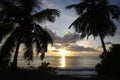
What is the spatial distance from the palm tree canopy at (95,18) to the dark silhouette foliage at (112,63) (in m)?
2.63

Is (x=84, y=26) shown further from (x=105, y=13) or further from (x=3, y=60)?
(x=3, y=60)

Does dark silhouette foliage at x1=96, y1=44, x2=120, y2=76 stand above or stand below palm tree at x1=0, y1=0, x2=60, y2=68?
below

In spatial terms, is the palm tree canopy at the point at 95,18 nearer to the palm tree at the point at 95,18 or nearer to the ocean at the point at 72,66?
the palm tree at the point at 95,18

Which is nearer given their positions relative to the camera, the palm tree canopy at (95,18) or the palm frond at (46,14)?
the palm frond at (46,14)

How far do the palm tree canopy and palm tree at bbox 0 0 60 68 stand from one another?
15.3 feet

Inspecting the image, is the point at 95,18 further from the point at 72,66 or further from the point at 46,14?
the point at 72,66

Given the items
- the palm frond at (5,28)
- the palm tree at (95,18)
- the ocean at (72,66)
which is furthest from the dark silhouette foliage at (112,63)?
the palm frond at (5,28)

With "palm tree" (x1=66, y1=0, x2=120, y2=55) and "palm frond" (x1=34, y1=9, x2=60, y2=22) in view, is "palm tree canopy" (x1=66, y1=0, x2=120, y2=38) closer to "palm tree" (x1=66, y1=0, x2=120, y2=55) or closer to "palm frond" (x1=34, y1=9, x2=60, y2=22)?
"palm tree" (x1=66, y1=0, x2=120, y2=55)

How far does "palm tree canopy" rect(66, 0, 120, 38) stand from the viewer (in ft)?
77.5

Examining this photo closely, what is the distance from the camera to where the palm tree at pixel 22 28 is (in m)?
18.9

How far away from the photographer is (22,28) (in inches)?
757

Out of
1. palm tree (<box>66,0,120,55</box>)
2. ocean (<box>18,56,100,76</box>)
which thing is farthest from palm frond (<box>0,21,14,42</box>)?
ocean (<box>18,56,100,76</box>)

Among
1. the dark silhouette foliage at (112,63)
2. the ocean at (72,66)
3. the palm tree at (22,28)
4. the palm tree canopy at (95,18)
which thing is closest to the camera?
the palm tree at (22,28)

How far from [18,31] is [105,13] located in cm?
1007
